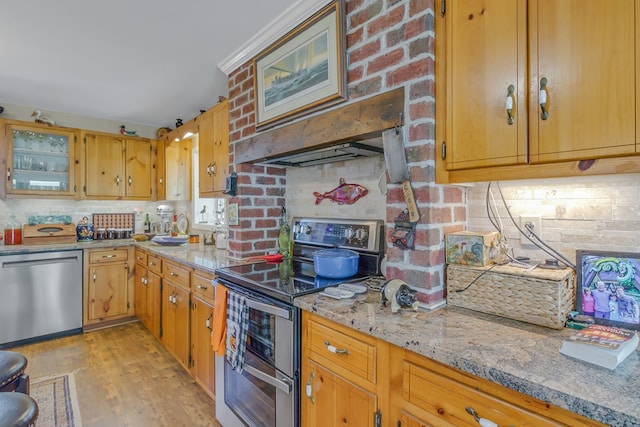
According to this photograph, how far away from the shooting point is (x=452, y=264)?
1223mm

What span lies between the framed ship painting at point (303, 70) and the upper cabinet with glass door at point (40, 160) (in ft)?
8.97

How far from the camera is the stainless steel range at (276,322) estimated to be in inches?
53.0

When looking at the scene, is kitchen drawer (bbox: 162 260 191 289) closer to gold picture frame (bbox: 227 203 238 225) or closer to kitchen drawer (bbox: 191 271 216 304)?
kitchen drawer (bbox: 191 271 216 304)

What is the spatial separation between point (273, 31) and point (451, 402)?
201 centimetres

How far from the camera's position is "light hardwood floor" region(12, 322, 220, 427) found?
2.01 metres

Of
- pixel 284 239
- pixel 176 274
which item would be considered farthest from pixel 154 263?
pixel 284 239

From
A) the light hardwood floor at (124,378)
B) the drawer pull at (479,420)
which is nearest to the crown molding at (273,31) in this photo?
the drawer pull at (479,420)

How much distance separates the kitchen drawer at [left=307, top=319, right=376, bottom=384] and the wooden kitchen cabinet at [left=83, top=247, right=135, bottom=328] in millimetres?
3138

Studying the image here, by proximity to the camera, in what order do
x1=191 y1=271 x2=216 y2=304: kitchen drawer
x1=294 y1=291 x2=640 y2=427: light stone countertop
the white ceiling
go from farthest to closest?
x1=191 y1=271 x2=216 y2=304: kitchen drawer
the white ceiling
x1=294 y1=291 x2=640 y2=427: light stone countertop

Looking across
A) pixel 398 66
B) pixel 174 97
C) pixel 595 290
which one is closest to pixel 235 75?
pixel 174 97

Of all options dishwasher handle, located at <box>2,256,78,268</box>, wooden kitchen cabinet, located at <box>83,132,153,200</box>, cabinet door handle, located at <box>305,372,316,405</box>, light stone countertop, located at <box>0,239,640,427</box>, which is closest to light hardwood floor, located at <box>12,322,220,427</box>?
dishwasher handle, located at <box>2,256,78,268</box>

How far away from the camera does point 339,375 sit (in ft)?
3.76

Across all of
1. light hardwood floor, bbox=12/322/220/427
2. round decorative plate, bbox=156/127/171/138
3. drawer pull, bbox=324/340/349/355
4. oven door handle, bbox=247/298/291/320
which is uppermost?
round decorative plate, bbox=156/127/171/138

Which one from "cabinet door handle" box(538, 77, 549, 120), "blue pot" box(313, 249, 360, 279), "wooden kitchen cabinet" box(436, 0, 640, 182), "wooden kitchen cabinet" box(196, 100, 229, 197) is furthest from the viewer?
"wooden kitchen cabinet" box(196, 100, 229, 197)
